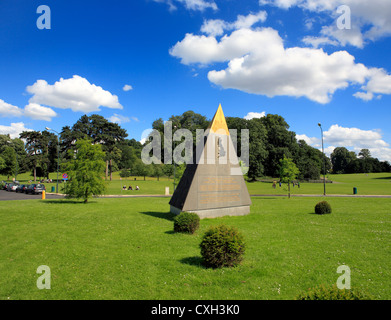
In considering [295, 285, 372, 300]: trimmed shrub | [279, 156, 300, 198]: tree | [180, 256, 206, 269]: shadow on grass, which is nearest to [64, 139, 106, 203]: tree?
[180, 256, 206, 269]: shadow on grass

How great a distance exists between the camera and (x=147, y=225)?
15258 mm

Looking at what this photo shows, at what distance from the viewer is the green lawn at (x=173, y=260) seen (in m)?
6.80

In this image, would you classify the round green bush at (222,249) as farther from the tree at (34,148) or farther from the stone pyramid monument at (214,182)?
the tree at (34,148)

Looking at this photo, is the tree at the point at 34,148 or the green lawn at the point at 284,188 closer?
the green lawn at the point at 284,188

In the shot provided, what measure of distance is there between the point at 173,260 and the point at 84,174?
20414mm

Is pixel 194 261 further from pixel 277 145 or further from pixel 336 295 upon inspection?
pixel 277 145

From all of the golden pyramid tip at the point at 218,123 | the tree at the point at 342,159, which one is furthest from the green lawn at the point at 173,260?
→ the tree at the point at 342,159

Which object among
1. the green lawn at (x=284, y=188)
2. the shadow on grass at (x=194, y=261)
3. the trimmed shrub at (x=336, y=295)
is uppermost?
the trimmed shrub at (x=336, y=295)

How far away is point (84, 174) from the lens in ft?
84.4

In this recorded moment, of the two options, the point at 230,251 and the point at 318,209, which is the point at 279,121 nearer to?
the point at 318,209

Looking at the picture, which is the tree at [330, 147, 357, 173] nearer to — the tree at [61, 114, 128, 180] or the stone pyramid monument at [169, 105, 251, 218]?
the tree at [61, 114, 128, 180]

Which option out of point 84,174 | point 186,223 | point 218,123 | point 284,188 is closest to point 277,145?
point 284,188

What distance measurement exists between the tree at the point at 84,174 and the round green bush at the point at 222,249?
20645mm
